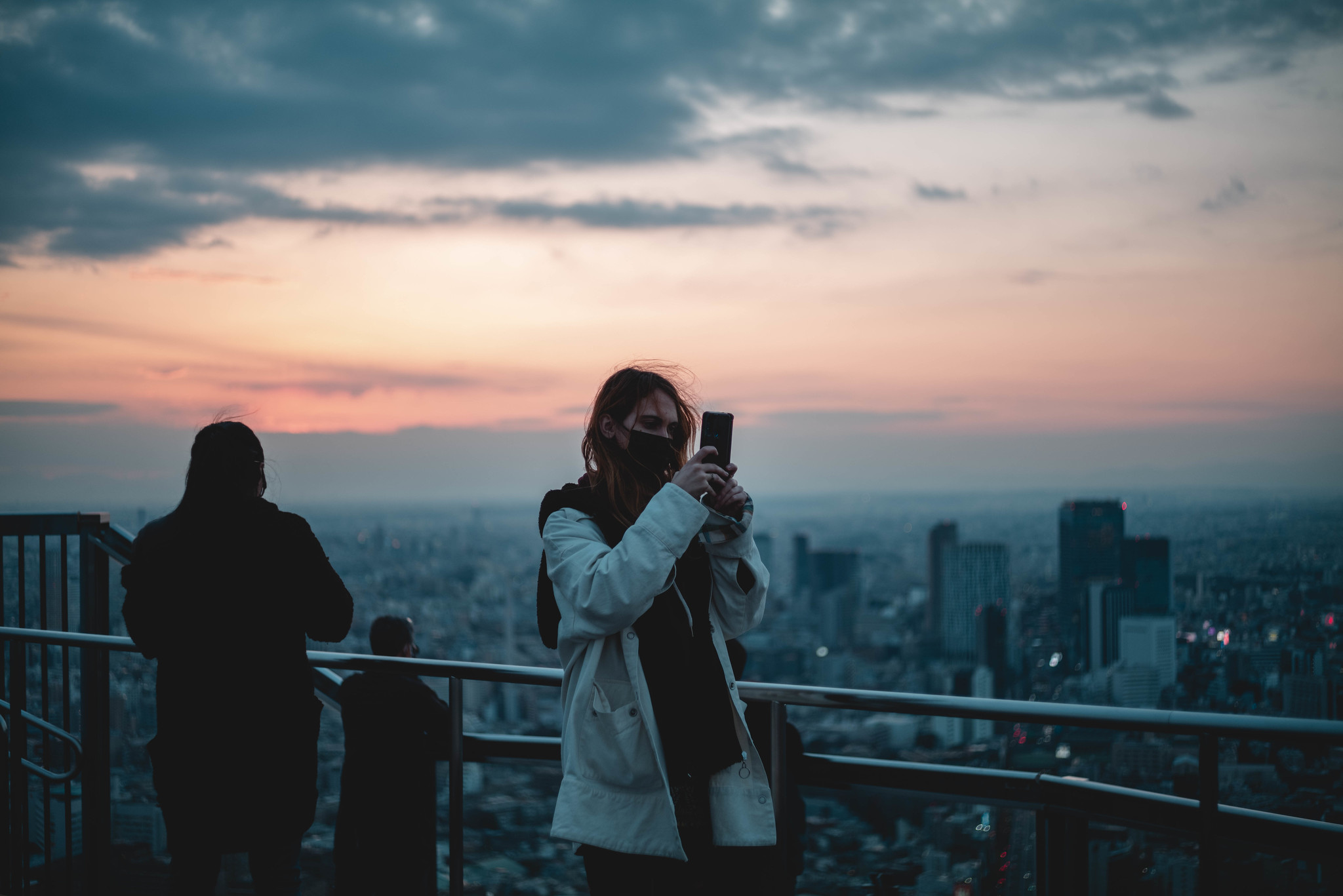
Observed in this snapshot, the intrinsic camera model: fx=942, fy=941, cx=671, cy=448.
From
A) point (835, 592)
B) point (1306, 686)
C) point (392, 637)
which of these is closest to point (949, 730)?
point (392, 637)

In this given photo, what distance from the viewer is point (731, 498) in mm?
1867

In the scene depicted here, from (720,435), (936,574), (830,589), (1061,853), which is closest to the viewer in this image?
(720,435)

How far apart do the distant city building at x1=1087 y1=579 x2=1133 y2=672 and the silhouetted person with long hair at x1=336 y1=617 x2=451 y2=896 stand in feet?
62.1

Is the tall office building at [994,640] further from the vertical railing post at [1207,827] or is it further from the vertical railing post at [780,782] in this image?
the vertical railing post at [1207,827]

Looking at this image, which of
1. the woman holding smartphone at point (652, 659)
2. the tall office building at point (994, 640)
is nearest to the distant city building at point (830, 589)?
the tall office building at point (994, 640)

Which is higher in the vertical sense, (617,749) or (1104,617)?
(617,749)

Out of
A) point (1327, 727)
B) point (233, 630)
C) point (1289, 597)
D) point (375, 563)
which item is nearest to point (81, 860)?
point (233, 630)

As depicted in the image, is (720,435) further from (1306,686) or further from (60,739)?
(1306,686)

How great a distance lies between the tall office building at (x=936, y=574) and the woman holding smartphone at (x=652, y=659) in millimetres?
28148

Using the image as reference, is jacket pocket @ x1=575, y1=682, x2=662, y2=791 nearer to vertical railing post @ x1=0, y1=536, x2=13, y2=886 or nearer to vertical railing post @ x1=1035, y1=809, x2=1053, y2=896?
vertical railing post @ x1=1035, y1=809, x2=1053, y2=896

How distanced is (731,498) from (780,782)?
867 millimetres

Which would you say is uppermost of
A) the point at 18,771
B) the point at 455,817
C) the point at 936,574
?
the point at 455,817

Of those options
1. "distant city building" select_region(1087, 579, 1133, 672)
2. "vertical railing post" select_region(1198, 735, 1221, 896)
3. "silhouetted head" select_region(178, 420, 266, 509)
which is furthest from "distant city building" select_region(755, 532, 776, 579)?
"distant city building" select_region(1087, 579, 1133, 672)

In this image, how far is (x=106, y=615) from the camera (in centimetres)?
390
